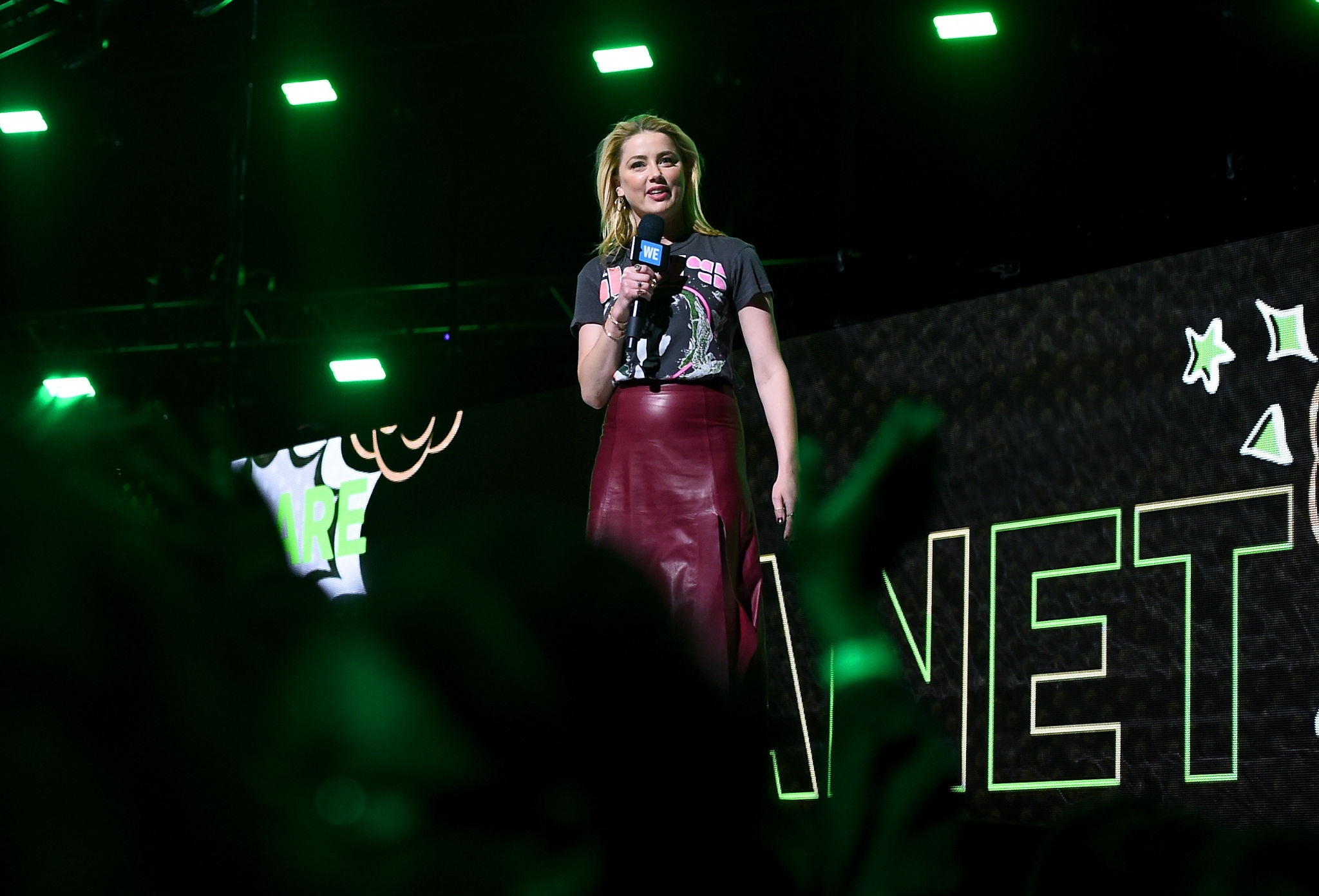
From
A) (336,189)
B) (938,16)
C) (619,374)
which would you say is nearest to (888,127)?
(938,16)

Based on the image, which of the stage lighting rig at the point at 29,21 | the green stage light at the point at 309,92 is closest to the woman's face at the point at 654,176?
the green stage light at the point at 309,92

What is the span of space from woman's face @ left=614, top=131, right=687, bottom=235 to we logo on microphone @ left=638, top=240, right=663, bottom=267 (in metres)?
0.15

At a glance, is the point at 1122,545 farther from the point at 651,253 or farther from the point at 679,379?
the point at 651,253

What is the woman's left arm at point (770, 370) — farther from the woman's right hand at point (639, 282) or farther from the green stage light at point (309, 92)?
the green stage light at point (309, 92)

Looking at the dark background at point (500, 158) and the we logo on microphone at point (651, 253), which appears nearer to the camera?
the we logo on microphone at point (651, 253)

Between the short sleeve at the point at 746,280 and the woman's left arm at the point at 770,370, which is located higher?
the short sleeve at the point at 746,280

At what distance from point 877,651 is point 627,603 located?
98 mm

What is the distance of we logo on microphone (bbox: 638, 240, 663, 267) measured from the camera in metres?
2.25

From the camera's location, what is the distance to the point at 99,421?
351 millimetres

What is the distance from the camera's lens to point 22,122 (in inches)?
287

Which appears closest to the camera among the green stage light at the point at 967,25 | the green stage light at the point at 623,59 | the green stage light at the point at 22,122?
the green stage light at the point at 967,25

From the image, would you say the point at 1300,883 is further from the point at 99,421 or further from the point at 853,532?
the point at 99,421

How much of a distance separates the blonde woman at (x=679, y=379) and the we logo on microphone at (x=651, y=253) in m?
0.01

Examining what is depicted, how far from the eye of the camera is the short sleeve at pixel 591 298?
8.11 ft
